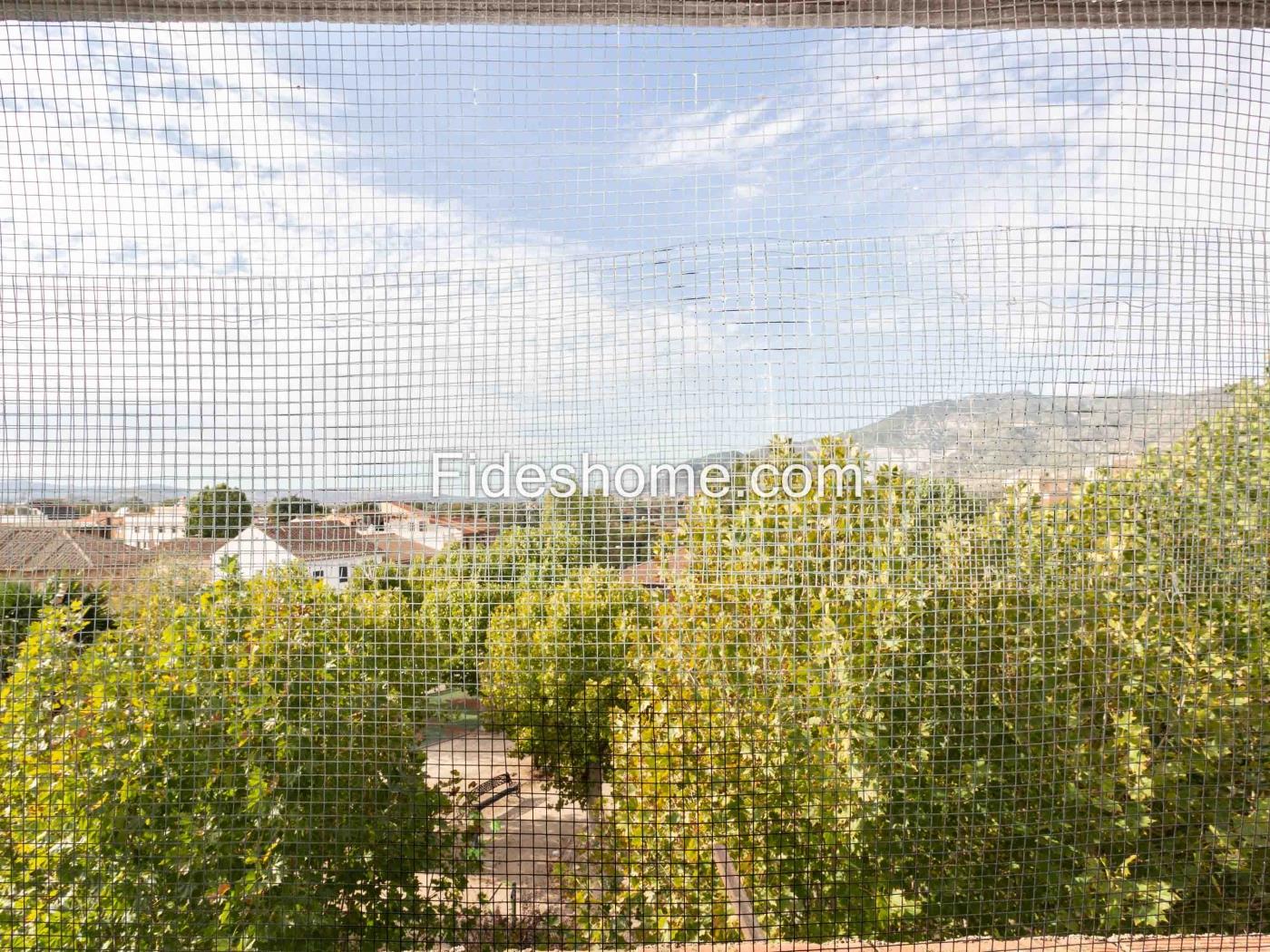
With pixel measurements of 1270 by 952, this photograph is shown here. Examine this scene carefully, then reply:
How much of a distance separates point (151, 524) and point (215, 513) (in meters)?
0.11

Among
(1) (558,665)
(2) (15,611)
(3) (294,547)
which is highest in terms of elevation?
(3) (294,547)

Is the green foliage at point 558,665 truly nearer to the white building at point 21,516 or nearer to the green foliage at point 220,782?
the green foliage at point 220,782

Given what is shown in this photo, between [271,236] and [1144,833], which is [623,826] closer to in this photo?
[1144,833]

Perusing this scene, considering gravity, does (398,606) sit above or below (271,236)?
below

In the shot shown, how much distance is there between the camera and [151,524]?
4.05 ft

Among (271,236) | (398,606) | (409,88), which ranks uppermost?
(409,88)

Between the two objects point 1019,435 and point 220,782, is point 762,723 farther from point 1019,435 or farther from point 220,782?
point 220,782

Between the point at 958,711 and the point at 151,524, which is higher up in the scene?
the point at 151,524

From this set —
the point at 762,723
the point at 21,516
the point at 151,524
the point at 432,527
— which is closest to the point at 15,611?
the point at 21,516

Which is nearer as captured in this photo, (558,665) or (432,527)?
(432,527)

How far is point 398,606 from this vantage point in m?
1.27

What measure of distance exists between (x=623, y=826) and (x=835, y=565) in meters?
0.59

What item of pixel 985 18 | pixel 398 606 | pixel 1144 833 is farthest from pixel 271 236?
pixel 1144 833

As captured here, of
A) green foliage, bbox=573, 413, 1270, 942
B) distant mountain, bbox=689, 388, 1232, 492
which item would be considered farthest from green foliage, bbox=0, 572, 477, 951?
distant mountain, bbox=689, 388, 1232, 492
